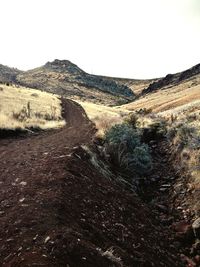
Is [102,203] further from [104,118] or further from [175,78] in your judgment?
[175,78]

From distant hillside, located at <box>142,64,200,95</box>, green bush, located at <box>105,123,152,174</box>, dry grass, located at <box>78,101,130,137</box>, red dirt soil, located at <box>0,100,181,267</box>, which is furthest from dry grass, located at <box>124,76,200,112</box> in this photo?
distant hillside, located at <box>142,64,200,95</box>

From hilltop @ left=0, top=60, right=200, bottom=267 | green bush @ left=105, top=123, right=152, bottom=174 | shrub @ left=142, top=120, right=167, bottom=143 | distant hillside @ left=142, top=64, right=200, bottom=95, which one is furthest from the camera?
distant hillside @ left=142, top=64, right=200, bottom=95

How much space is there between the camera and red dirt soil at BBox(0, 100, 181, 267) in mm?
7547

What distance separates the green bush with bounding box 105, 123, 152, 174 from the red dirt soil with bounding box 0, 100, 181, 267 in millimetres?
2242

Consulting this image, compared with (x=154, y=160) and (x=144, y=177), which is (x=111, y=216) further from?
(x=154, y=160)

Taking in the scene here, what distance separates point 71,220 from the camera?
922 cm

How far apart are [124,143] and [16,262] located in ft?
37.7

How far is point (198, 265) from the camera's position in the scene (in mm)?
10375

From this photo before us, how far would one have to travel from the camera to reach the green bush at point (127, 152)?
17.2m

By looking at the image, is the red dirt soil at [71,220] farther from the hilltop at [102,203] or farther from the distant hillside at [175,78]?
the distant hillside at [175,78]

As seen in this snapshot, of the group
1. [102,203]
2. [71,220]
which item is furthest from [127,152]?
[71,220]

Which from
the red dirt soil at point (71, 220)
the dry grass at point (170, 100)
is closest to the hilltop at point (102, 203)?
the red dirt soil at point (71, 220)

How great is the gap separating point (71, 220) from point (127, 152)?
9351mm

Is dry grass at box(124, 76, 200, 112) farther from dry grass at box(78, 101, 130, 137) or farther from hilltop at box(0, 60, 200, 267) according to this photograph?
hilltop at box(0, 60, 200, 267)
